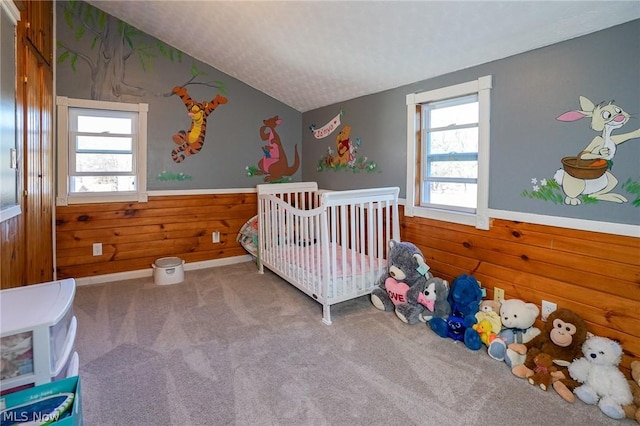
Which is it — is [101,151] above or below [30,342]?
above

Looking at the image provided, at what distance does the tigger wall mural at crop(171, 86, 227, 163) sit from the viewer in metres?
3.67

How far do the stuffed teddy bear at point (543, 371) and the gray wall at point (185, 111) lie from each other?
10.9 ft

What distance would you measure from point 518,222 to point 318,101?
2.55 metres

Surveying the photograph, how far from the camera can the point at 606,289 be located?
1.80 meters

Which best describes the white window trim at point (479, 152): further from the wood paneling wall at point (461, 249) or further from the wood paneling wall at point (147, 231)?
the wood paneling wall at point (147, 231)

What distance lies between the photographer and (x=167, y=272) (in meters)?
3.34

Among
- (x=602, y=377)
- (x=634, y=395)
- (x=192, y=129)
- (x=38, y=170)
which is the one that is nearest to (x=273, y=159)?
(x=192, y=129)

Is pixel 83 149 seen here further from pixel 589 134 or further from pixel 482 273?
pixel 589 134

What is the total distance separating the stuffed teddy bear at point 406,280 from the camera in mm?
2445

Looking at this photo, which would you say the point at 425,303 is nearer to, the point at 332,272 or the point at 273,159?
the point at 332,272

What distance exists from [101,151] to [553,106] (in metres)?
3.87

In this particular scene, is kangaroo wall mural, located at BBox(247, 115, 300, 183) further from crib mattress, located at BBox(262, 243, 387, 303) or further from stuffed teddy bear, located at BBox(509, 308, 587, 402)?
stuffed teddy bear, located at BBox(509, 308, 587, 402)

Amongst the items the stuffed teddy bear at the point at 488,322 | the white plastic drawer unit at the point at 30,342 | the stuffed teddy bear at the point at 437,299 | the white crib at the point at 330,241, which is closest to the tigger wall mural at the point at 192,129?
the white crib at the point at 330,241

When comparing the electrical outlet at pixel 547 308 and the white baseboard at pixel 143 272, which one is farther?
the white baseboard at pixel 143 272
